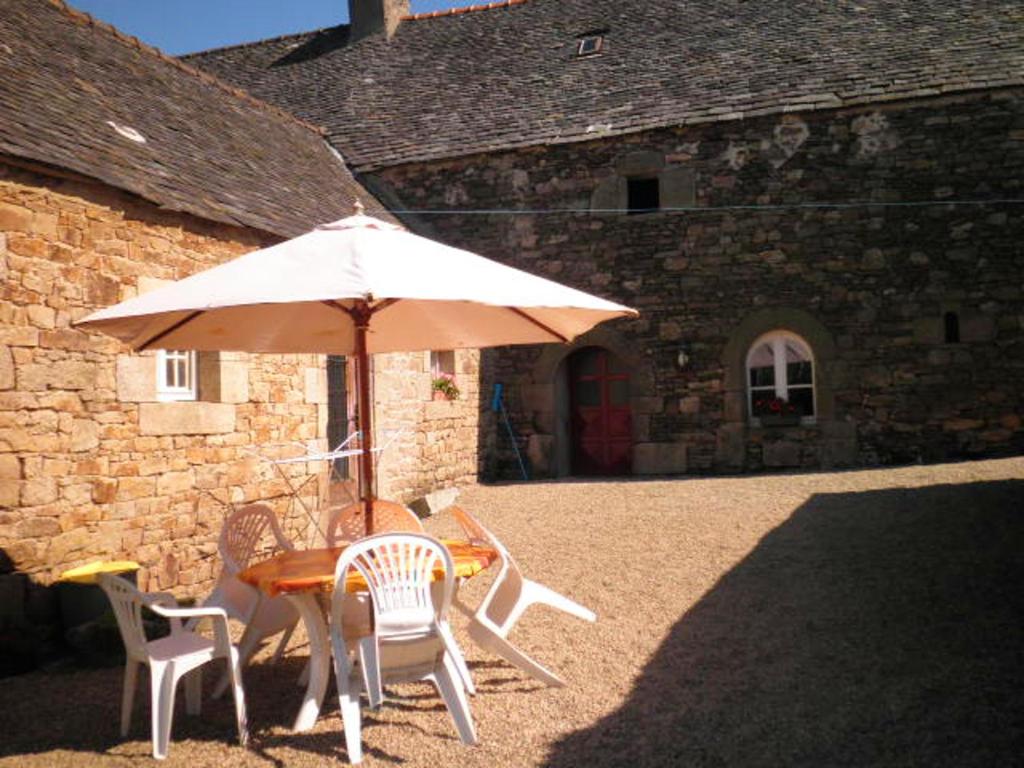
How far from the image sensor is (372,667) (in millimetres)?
3371

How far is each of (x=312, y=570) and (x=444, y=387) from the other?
7175mm

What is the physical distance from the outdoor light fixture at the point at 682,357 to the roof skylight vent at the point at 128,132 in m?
6.70

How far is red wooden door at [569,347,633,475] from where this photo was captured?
12125 mm

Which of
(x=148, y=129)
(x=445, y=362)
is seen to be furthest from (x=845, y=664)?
(x=445, y=362)

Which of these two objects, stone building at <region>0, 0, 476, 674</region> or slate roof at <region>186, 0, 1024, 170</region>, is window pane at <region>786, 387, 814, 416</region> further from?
stone building at <region>0, 0, 476, 674</region>

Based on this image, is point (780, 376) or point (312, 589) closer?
point (312, 589)

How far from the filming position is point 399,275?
11.0ft

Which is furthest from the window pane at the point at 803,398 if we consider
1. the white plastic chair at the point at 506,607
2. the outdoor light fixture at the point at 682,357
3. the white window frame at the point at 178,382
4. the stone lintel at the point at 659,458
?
the white plastic chair at the point at 506,607

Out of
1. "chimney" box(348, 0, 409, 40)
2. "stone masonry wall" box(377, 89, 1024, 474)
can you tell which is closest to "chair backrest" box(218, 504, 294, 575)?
"stone masonry wall" box(377, 89, 1024, 474)

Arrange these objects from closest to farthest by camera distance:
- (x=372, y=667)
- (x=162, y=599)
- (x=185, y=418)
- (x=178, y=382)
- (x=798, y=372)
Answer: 1. (x=372, y=667)
2. (x=162, y=599)
3. (x=185, y=418)
4. (x=178, y=382)
5. (x=798, y=372)

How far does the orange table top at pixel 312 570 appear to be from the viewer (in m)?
3.55

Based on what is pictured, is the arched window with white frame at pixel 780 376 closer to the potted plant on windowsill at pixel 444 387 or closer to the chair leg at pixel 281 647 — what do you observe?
the potted plant on windowsill at pixel 444 387

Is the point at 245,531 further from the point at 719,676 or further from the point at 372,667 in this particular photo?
the point at 719,676

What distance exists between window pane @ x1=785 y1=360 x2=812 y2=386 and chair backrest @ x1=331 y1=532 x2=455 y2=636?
28.3ft
